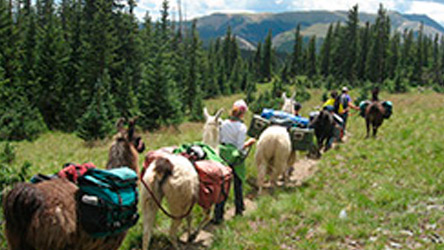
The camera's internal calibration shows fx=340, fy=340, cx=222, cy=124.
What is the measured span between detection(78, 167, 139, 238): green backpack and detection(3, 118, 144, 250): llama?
4.4 inches

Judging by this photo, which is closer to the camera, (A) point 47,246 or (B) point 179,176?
(A) point 47,246

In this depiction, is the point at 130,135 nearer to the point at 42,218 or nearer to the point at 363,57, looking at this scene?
the point at 42,218

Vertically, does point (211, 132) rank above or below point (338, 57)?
above

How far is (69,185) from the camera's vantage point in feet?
12.0

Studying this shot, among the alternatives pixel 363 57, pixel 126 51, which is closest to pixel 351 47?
pixel 363 57

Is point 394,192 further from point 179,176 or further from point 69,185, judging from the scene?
point 69,185

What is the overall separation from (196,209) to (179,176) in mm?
2535

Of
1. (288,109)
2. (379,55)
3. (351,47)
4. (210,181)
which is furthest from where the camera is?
(351,47)

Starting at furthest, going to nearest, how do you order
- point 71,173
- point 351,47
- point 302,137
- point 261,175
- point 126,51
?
point 351,47 < point 126,51 < point 302,137 < point 261,175 < point 71,173

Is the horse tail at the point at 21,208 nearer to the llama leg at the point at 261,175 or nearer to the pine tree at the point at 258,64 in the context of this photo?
the llama leg at the point at 261,175

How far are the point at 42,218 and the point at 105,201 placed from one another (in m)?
0.59

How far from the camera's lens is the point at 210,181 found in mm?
5574

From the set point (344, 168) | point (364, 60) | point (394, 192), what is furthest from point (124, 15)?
point (364, 60)

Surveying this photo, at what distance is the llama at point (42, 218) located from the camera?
3.19m
